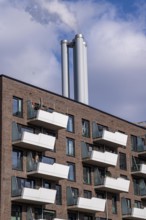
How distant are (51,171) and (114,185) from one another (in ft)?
31.4

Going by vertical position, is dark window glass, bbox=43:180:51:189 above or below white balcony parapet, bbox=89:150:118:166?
below

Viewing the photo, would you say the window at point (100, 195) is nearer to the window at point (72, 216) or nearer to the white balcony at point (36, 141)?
the window at point (72, 216)

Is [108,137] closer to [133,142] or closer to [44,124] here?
[133,142]

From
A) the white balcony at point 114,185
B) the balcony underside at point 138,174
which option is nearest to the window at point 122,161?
the balcony underside at point 138,174

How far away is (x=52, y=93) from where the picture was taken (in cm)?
5859

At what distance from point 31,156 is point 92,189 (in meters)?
9.24

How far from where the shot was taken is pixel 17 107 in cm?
5438

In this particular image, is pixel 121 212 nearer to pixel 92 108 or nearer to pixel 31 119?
pixel 92 108

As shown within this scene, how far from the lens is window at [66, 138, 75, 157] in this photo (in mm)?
58578

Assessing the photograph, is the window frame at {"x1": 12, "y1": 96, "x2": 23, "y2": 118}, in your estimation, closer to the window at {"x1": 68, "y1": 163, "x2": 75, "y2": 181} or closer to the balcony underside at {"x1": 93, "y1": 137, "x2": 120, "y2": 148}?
the window at {"x1": 68, "y1": 163, "x2": 75, "y2": 181}

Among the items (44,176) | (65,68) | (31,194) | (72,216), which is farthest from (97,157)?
(65,68)

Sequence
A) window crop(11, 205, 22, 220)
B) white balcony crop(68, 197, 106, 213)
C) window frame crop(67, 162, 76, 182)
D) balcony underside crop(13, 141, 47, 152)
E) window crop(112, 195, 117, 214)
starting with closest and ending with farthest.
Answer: window crop(11, 205, 22, 220)
balcony underside crop(13, 141, 47, 152)
white balcony crop(68, 197, 106, 213)
window frame crop(67, 162, 76, 182)
window crop(112, 195, 117, 214)

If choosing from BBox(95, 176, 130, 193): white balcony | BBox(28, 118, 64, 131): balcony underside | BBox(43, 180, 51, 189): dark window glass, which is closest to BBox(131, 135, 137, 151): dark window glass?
BBox(95, 176, 130, 193): white balcony

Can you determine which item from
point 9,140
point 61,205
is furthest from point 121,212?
point 9,140
